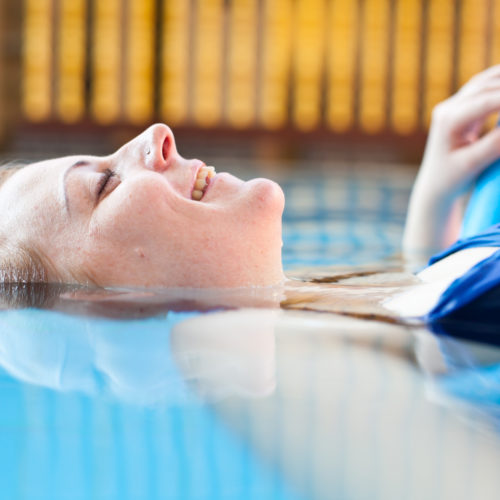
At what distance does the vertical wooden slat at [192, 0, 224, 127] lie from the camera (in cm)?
730

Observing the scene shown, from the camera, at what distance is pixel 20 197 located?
3.90 ft

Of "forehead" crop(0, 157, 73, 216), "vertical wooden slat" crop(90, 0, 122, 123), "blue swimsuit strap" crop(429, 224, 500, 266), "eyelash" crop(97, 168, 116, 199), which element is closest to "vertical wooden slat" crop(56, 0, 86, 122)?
"vertical wooden slat" crop(90, 0, 122, 123)

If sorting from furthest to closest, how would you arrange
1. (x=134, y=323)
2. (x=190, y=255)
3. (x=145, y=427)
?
(x=190, y=255)
(x=134, y=323)
(x=145, y=427)

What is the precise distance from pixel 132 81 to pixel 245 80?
1.03m

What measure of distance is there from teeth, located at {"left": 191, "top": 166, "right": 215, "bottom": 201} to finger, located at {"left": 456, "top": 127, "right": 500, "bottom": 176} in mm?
687

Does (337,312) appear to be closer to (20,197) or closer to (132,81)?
(20,197)

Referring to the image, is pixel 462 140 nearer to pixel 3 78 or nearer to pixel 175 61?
pixel 175 61

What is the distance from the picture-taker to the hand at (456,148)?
5.29ft

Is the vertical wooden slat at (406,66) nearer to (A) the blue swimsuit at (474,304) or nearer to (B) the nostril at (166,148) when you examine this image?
(B) the nostril at (166,148)

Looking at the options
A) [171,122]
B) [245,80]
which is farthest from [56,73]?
[245,80]

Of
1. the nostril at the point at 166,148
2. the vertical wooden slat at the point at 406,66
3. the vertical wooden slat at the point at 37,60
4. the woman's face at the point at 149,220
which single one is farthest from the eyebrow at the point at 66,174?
the vertical wooden slat at the point at 406,66

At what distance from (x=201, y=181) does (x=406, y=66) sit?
265 inches

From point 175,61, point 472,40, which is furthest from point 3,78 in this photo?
point 472,40

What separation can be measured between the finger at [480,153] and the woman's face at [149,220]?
25.3 inches
